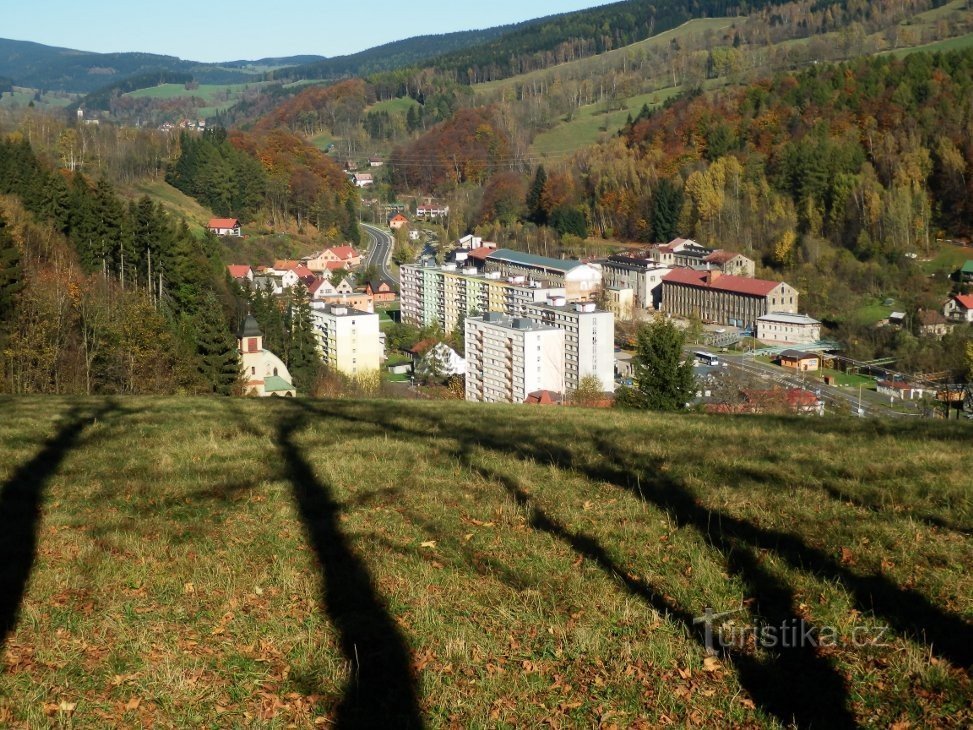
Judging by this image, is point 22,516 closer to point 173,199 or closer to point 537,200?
point 173,199

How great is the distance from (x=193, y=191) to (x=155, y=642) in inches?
2441

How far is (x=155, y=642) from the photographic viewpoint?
4.17m

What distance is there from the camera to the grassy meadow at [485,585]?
3748mm

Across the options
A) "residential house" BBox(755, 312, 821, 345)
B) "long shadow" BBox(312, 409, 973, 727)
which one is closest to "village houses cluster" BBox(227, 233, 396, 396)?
"residential house" BBox(755, 312, 821, 345)

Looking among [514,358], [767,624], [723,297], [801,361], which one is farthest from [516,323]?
[767,624]

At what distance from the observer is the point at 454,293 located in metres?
51.6

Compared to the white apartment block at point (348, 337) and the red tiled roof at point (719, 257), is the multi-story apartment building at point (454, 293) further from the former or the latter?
the red tiled roof at point (719, 257)

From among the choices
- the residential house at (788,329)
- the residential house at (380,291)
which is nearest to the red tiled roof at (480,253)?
the residential house at (380,291)

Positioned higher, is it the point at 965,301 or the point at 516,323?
the point at 965,301

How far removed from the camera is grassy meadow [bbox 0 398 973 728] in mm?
3748

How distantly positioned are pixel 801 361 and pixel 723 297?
1152 centimetres

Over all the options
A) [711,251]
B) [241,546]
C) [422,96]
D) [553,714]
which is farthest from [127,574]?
[422,96]

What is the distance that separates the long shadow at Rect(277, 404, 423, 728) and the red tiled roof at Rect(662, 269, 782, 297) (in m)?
45.0

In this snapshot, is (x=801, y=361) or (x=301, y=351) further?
(x=801, y=361)
